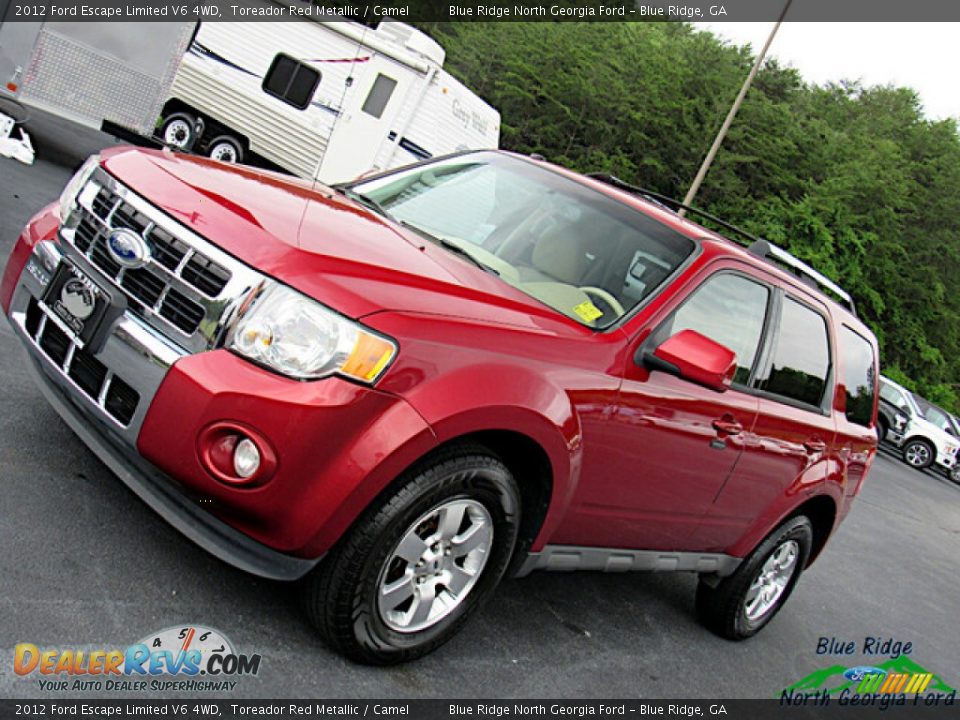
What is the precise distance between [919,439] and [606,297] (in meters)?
20.7

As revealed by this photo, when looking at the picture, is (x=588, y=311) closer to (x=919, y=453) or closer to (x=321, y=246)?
(x=321, y=246)

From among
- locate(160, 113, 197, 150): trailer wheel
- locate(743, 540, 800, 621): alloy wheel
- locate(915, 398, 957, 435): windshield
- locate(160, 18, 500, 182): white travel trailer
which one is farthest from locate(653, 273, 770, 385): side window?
locate(915, 398, 957, 435): windshield

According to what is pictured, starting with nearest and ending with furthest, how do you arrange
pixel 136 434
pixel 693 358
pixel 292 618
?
1. pixel 136 434
2. pixel 292 618
3. pixel 693 358

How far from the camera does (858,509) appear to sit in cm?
1202

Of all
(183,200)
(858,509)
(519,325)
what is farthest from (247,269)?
(858,509)

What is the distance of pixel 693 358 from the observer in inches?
146

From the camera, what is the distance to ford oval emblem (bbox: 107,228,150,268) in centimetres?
324

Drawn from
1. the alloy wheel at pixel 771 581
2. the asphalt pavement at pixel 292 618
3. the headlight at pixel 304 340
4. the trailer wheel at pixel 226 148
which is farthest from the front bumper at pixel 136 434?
the trailer wheel at pixel 226 148

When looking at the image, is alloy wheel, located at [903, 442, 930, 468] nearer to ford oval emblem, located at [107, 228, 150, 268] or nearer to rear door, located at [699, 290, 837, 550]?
rear door, located at [699, 290, 837, 550]

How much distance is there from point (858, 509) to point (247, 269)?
34.7ft

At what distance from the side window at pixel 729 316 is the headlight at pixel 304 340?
140 centimetres

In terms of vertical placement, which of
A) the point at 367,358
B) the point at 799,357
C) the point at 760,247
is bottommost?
the point at 367,358

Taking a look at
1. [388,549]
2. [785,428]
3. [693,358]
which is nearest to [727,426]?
[785,428]

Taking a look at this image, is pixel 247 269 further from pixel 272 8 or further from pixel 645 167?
pixel 645 167
